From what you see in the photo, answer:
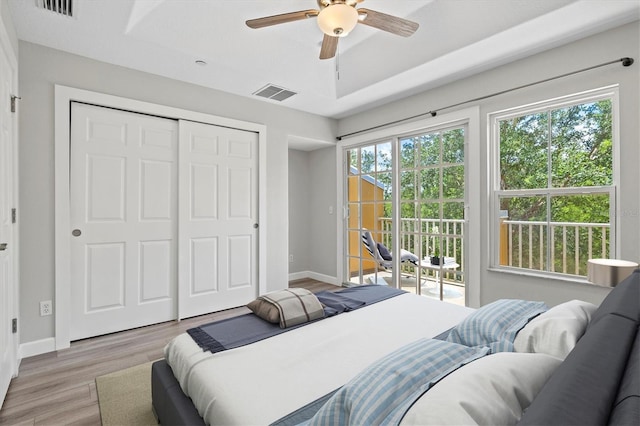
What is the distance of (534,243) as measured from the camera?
296 centimetres

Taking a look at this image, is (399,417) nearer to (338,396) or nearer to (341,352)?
(338,396)

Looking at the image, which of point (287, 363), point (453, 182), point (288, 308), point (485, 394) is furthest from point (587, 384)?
point (453, 182)

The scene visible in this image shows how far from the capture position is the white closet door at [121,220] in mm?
2783

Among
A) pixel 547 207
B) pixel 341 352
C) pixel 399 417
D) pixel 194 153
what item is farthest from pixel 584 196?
pixel 194 153

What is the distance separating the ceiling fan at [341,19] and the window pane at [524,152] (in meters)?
1.62

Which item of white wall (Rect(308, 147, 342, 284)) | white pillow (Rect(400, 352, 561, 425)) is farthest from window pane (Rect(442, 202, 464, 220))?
white pillow (Rect(400, 352, 561, 425))

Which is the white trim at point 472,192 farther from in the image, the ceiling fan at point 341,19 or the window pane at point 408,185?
the ceiling fan at point 341,19

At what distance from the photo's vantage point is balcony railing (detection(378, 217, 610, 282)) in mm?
2658

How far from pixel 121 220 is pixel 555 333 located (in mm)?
3336

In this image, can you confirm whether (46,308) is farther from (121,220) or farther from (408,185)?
(408,185)

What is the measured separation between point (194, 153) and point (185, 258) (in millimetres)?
1148

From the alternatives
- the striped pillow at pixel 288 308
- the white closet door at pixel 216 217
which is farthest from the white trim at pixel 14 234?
the striped pillow at pixel 288 308

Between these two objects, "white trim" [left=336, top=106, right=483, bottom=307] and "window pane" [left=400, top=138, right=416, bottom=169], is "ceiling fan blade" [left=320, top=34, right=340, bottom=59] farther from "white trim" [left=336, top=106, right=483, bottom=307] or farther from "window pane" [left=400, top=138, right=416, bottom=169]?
"window pane" [left=400, top=138, right=416, bottom=169]

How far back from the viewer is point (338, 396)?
2.79 ft
